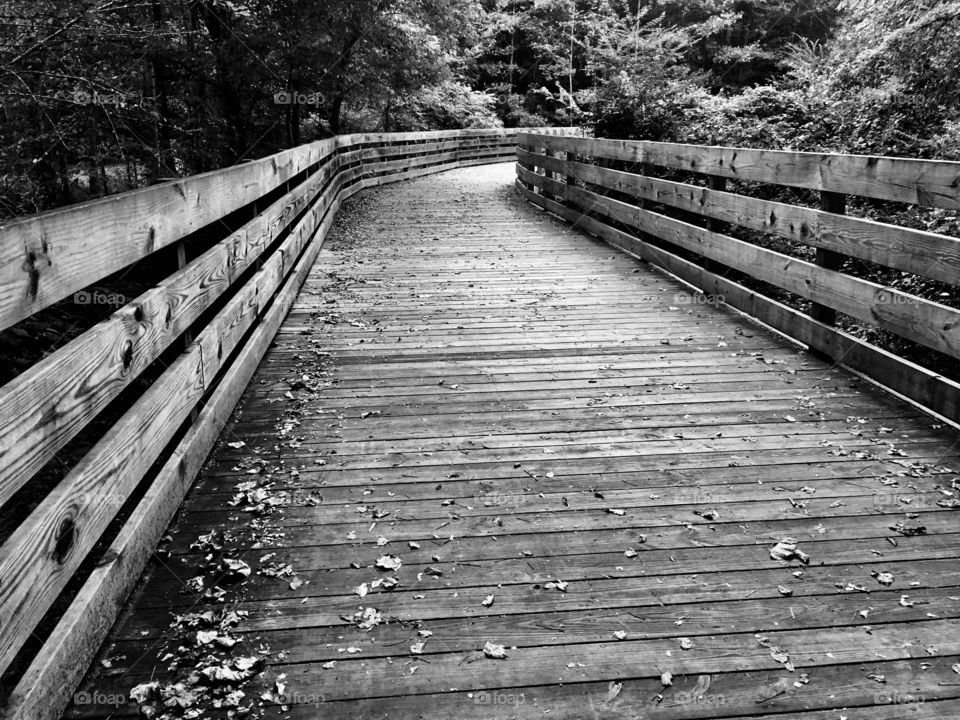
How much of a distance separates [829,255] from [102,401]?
4.35m

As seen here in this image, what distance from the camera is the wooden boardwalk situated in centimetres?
229

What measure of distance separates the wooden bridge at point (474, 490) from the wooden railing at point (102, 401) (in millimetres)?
15

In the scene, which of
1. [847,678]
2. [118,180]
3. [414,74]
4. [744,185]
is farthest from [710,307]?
[414,74]

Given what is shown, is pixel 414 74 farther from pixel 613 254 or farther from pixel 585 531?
pixel 585 531

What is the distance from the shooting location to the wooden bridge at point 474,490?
2217 millimetres

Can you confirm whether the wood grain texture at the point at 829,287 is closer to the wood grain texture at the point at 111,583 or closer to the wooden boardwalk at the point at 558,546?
the wooden boardwalk at the point at 558,546

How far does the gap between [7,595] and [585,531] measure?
6.49ft

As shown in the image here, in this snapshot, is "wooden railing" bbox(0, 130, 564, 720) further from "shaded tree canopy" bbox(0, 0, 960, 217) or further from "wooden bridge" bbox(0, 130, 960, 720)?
"shaded tree canopy" bbox(0, 0, 960, 217)

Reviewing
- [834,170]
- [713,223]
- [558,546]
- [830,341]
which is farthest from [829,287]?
[558,546]

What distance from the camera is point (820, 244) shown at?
205 inches

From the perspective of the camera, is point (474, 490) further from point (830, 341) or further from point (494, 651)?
point (830, 341)

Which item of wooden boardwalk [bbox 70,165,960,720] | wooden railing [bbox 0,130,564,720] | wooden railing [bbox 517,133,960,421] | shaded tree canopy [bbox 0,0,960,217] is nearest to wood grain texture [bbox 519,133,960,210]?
wooden railing [bbox 517,133,960,421]

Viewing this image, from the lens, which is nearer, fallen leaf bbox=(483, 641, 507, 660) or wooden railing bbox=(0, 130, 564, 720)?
wooden railing bbox=(0, 130, 564, 720)

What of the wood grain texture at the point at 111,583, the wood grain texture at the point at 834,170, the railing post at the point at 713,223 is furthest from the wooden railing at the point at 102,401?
the railing post at the point at 713,223
